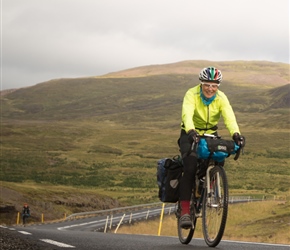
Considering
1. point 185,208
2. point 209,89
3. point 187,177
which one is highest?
point 209,89

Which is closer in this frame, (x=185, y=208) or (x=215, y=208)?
(x=215, y=208)

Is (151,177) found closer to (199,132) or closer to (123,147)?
(123,147)

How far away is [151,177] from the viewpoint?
98.1 meters

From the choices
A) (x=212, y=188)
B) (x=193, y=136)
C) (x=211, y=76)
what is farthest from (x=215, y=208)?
(x=211, y=76)

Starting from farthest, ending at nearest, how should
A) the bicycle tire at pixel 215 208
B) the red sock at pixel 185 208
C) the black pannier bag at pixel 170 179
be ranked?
the black pannier bag at pixel 170 179 → the red sock at pixel 185 208 → the bicycle tire at pixel 215 208

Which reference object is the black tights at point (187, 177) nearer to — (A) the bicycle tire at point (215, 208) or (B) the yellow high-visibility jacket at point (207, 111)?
(A) the bicycle tire at point (215, 208)

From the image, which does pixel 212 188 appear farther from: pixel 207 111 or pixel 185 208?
pixel 207 111

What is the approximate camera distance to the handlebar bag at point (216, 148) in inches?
307

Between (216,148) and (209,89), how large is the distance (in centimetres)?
91

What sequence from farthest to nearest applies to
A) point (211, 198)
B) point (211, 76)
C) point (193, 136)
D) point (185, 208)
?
point (185, 208) < point (211, 76) < point (211, 198) < point (193, 136)

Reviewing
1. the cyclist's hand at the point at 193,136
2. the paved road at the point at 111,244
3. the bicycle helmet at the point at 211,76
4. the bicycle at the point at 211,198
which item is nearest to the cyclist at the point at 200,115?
the bicycle helmet at the point at 211,76

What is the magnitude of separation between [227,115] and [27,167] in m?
97.9

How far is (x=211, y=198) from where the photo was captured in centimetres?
793

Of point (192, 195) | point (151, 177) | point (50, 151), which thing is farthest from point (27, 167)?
point (192, 195)
